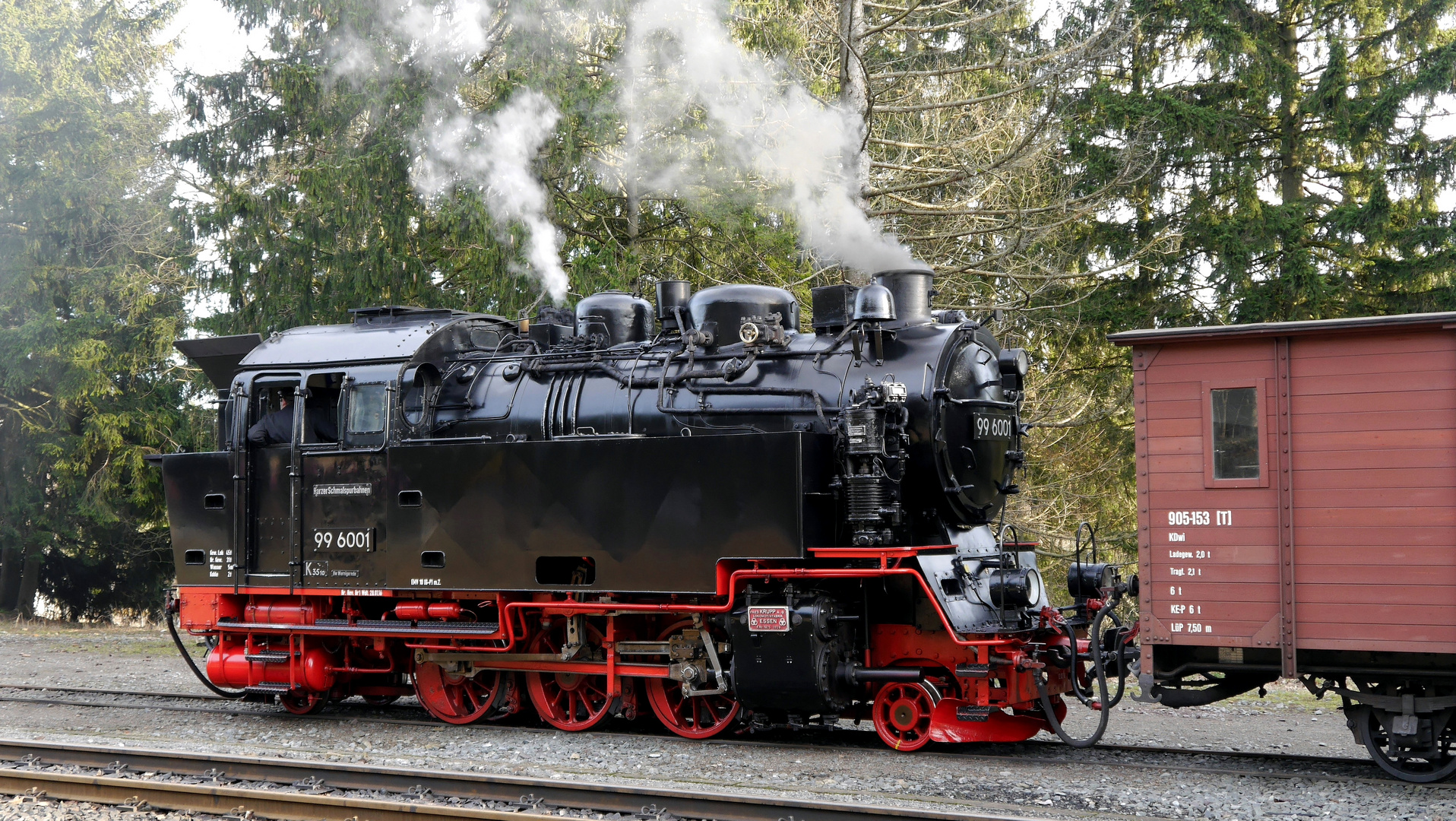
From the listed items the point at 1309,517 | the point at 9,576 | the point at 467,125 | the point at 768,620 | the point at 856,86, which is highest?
the point at 467,125

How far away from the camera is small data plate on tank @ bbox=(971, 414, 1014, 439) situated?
26.7 ft

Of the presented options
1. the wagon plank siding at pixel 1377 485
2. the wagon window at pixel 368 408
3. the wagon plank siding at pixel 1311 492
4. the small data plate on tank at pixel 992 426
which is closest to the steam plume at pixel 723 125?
the small data plate on tank at pixel 992 426

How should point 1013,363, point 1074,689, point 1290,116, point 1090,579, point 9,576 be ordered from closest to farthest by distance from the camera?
1. point 1074,689
2. point 1090,579
3. point 1013,363
4. point 1290,116
5. point 9,576

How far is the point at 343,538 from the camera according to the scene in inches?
375

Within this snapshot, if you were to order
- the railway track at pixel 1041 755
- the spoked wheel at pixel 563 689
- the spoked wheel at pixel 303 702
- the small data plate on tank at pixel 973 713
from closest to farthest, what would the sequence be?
the railway track at pixel 1041 755 → the small data plate on tank at pixel 973 713 → the spoked wheel at pixel 563 689 → the spoked wheel at pixel 303 702

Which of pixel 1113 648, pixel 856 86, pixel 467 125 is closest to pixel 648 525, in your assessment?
pixel 1113 648

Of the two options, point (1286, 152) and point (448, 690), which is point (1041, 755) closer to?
point (448, 690)

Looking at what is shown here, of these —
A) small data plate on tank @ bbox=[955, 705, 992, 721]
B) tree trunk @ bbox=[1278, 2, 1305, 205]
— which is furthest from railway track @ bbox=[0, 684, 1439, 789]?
tree trunk @ bbox=[1278, 2, 1305, 205]

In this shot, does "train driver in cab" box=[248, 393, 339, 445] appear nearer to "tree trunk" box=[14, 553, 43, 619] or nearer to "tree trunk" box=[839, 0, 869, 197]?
"tree trunk" box=[839, 0, 869, 197]

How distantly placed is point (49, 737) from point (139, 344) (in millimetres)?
12656

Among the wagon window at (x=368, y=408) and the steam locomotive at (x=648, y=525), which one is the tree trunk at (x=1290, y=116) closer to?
the steam locomotive at (x=648, y=525)

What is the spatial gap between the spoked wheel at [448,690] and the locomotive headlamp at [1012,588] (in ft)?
13.4

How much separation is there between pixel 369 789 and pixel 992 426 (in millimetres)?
4800

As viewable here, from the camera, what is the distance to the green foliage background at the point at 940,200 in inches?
556
